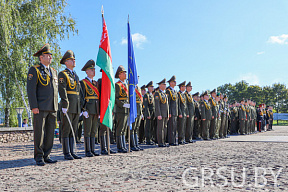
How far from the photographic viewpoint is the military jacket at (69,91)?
6219 mm

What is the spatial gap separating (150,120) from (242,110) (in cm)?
839

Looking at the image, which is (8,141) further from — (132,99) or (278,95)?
(278,95)

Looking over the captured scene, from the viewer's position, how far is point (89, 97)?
7.05m

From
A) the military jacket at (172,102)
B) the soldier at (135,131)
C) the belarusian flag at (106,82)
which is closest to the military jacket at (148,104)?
the military jacket at (172,102)

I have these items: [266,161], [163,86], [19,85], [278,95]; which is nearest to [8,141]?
[19,85]

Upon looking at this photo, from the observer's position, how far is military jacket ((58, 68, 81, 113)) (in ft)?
20.4

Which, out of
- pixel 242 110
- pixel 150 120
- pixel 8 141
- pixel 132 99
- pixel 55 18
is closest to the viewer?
pixel 132 99

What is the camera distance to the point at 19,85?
17.5m

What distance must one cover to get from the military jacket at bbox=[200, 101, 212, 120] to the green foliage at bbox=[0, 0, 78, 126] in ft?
34.9

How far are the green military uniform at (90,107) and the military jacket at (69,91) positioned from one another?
37 centimetres

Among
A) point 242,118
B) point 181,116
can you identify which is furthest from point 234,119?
point 181,116

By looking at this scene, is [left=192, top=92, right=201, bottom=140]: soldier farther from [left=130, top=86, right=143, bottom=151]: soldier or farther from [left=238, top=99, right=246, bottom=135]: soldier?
[left=130, top=86, right=143, bottom=151]: soldier

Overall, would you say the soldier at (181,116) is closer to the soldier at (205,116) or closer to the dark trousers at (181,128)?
the dark trousers at (181,128)

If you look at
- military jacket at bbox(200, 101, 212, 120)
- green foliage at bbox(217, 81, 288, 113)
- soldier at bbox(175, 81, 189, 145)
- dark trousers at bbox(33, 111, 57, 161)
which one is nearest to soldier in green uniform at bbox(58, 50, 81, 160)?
dark trousers at bbox(33, 111, 57, 161)
